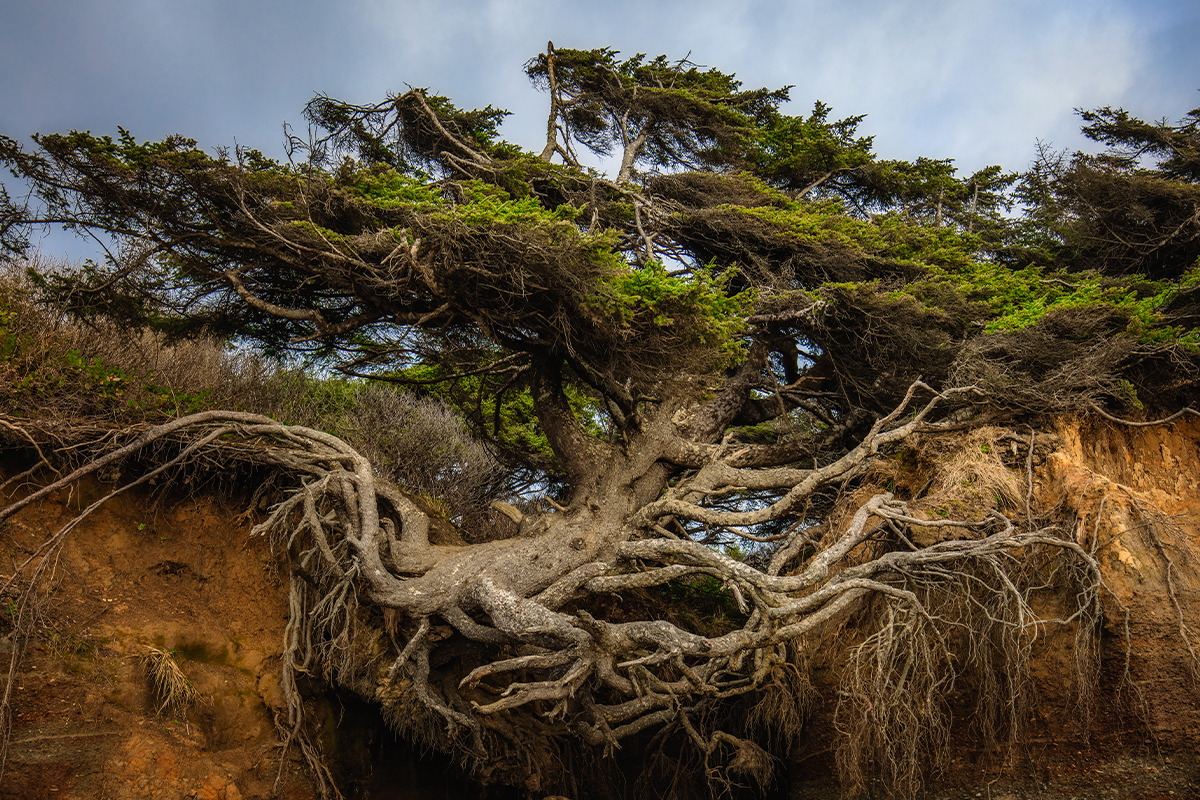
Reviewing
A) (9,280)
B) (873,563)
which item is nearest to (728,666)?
(873,563)

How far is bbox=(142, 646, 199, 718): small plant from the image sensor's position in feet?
21.1

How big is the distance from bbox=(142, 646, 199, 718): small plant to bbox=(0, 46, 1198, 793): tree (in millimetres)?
1033

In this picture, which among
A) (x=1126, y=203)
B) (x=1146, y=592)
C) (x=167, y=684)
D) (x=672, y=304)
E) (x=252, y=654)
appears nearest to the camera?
(x=1146, y=592)

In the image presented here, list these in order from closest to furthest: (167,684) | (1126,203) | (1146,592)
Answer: (1146,592), (167,684), (1126,203)

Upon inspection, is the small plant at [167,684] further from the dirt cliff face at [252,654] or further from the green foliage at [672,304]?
the green foliage at [672,304]

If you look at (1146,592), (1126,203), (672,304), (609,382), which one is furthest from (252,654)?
(1126,203)

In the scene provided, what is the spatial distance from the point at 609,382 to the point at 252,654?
17.3 feet

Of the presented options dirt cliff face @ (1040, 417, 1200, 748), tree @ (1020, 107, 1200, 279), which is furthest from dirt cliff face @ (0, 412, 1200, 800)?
tree @ (1020, 107, 1200, 279)

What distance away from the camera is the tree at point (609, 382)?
605cm

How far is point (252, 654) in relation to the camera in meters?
7.51

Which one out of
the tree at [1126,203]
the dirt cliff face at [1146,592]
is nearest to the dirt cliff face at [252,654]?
the dirt cliff face at [1146,592]

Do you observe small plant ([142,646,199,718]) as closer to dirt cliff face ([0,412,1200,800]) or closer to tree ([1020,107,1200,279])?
dirt cliff face ([0,412,1200,800])

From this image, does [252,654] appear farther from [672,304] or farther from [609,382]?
[672,304]

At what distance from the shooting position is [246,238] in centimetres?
695
